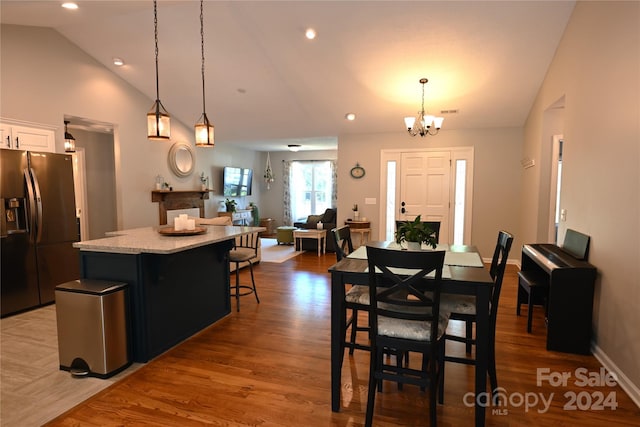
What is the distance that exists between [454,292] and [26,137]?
195 inches

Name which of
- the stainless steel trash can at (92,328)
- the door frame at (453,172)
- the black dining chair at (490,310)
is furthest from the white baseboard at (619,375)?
the door frame at (453,172)

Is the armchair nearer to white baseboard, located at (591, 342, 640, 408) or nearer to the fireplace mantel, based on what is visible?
the fireplace mantel

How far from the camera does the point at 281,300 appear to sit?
171 inches

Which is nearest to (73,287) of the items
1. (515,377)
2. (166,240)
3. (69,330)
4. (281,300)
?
(69,330)

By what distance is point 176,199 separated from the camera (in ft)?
22.3

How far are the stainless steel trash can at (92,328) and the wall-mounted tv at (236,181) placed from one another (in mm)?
6452

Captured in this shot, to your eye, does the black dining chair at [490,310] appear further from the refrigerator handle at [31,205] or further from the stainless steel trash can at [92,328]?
the refrigerator handle at [31,205]

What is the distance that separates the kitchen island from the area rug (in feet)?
10.6

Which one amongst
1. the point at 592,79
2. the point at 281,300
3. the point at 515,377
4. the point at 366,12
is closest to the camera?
the point at 515,377

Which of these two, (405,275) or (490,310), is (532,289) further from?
(405,275)

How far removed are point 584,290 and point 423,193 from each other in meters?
3.97

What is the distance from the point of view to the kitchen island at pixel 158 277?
2.74 meters

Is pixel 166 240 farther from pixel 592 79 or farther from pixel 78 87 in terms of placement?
pixel 592 79

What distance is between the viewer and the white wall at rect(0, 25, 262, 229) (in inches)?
162
